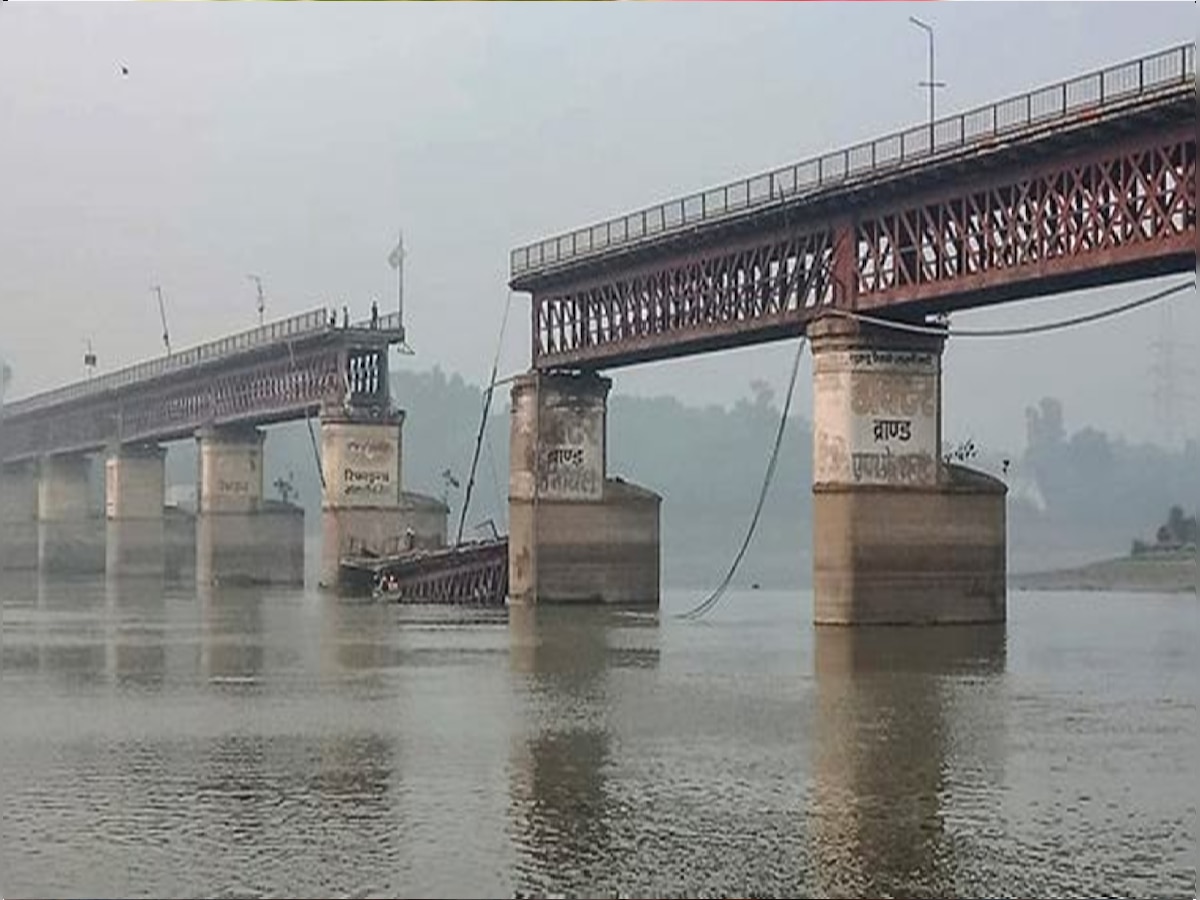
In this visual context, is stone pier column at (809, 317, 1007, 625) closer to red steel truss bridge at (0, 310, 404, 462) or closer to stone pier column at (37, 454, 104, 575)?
red steel truss bridge at (0, 310, 404, 462)

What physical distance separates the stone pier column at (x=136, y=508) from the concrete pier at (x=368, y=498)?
41572mm

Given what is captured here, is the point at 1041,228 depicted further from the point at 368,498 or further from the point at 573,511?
the point at 368,498

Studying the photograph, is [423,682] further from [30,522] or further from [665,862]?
[30,522]

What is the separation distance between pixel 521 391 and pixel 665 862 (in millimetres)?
77204

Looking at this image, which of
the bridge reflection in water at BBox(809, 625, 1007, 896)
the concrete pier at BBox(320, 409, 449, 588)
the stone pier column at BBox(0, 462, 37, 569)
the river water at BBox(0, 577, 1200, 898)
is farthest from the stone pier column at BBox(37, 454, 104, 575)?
the bridge reflection in water at BBox(809, 625, 1007, 896)

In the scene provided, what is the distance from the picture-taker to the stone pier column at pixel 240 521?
14938 cm

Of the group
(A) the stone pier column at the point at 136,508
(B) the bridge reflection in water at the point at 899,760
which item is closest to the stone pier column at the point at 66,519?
(A) the stone pier column at the point at 136,508

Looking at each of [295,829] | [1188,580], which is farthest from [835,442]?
[1188,580]

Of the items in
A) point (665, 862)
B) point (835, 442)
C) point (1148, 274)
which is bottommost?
point (665, 862)

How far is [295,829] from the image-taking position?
27891 mm

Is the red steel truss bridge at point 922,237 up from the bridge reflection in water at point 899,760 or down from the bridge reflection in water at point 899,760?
up

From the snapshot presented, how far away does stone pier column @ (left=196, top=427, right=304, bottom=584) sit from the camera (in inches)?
5881

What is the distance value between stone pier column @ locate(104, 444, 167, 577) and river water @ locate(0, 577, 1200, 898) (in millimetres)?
103572

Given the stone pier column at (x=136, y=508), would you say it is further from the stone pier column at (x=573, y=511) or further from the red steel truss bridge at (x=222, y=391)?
the stone pier column at (x=573, y=511)
